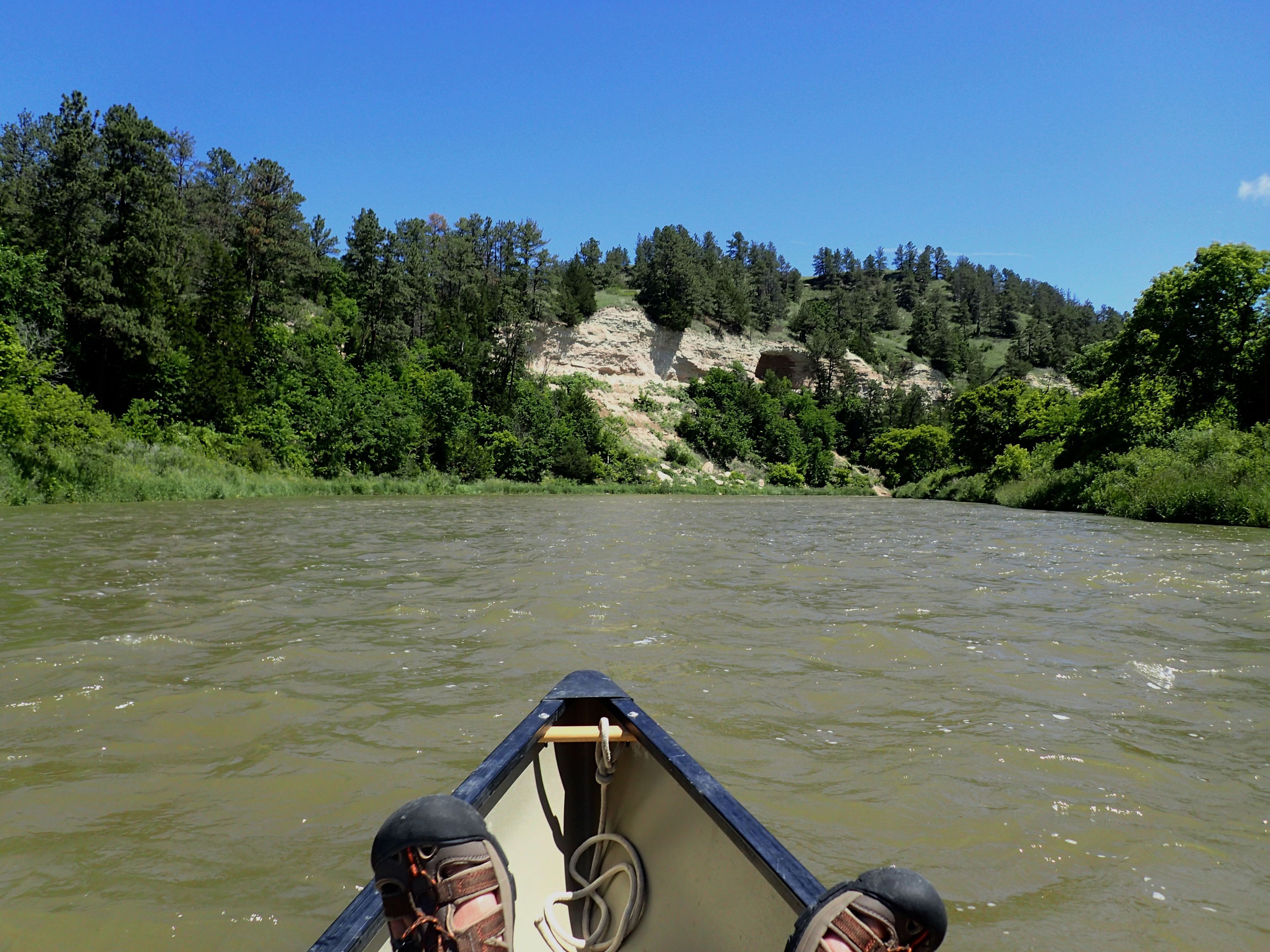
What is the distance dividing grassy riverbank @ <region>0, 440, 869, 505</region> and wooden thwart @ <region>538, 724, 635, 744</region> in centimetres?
1907

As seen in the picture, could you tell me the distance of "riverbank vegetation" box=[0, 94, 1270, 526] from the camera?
833 inches

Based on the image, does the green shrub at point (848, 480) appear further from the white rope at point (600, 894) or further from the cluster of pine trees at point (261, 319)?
the white rope at point (600, 894)

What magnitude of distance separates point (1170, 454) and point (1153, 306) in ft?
23.5

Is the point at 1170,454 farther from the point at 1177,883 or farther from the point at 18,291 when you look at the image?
the point at 18,291

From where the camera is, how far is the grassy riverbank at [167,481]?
17.4 metres

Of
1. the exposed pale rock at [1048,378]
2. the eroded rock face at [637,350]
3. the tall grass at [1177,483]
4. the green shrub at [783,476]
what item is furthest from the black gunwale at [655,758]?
the exposed pale rock at [1048,378]

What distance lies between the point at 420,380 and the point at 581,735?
38.1 meters

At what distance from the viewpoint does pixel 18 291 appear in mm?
23453

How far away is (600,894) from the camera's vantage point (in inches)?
92.6

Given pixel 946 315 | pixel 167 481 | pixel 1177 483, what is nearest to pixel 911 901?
pixel 1177 483

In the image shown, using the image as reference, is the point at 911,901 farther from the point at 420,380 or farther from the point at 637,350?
the point at 637,350

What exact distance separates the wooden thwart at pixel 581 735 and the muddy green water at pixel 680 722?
33.0 inches

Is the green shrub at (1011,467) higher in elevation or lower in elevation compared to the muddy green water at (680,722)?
Answer: higher

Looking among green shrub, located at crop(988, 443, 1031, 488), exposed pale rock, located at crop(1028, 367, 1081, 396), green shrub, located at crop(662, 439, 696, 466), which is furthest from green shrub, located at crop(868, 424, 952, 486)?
green shrub, located at crop(988, 443, 1031, 488)
